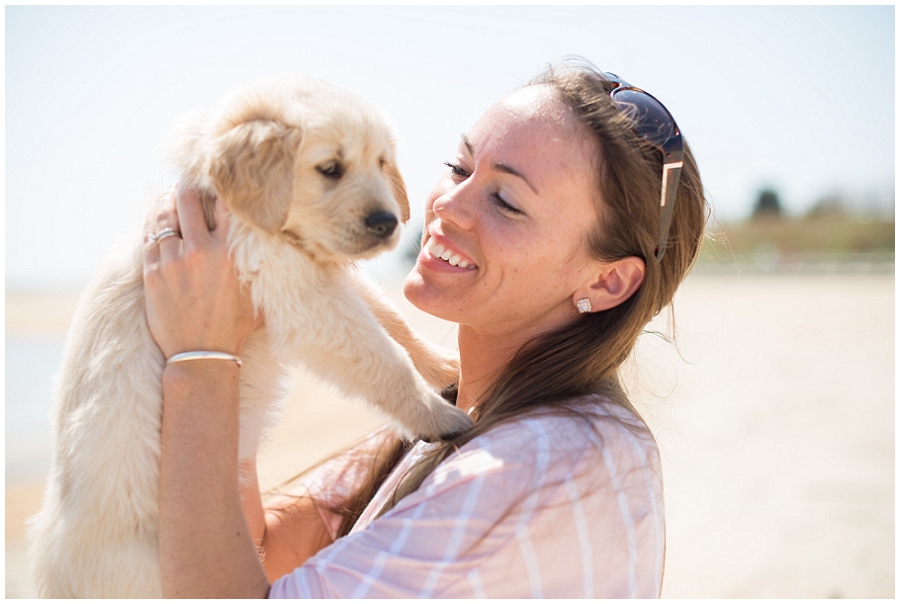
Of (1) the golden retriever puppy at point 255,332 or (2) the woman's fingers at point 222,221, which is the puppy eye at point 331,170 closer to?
(1) the golden retriever puppy at point 255,332

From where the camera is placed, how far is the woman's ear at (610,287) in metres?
2.35

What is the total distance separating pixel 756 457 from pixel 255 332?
7770 mm

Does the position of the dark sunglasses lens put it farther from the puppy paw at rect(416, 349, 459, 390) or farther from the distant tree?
the distant tree

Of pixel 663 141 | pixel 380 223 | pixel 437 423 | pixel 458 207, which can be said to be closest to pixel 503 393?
pixel 437 423

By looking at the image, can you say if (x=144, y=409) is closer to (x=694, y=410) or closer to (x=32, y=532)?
(x=32, y=532)

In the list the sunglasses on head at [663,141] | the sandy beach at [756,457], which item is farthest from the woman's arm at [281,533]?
the sunglasses on head at [663,141]

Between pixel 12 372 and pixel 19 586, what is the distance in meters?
9.86

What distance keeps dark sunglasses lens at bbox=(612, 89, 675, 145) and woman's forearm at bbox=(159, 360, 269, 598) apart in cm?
152

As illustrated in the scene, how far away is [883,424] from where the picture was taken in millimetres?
9703

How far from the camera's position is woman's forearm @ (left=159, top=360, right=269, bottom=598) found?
1.75 metres

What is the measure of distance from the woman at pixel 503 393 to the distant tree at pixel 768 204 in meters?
57.7

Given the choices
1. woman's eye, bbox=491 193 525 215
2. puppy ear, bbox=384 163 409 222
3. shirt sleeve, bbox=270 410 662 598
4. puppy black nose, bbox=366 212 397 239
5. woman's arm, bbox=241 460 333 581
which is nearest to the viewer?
shirt sleeve, bbox=270 410 662 598

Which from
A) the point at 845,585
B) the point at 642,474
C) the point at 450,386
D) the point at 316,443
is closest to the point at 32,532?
the point at 450,386

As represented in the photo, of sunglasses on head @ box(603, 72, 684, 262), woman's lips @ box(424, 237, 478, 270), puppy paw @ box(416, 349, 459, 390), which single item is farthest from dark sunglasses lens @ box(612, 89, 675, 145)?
puppy paw @ box(416, 349, 459, 390)
